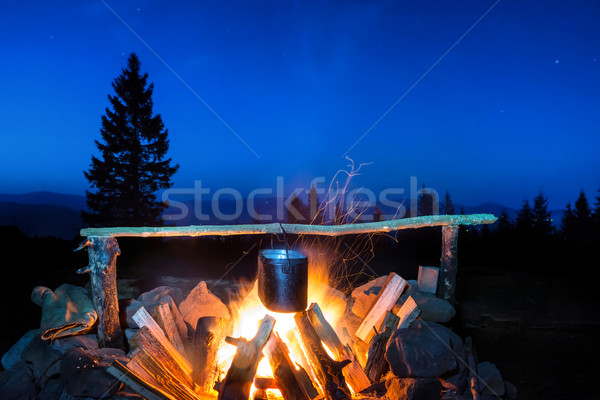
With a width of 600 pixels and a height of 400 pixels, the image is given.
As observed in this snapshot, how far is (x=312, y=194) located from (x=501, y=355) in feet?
51.3

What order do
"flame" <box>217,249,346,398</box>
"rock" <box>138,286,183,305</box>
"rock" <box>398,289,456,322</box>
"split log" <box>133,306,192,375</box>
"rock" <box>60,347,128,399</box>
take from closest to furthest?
"rock" <box>60,347,128,399</box> < "split log" <box>133,306,192,375</box> < "flame" <box>217,249,346,398</box> < "rock" <box>398,289,456,322</box> < "rock" <box>138,286,183,305</box>

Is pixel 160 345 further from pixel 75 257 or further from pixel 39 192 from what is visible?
pixel 39 192

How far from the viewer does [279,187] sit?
9781mm

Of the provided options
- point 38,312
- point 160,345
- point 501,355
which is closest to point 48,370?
point 160,345

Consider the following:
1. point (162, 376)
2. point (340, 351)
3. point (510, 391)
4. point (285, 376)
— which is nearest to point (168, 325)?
Result: point (162, 376)

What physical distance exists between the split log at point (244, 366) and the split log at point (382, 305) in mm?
1124

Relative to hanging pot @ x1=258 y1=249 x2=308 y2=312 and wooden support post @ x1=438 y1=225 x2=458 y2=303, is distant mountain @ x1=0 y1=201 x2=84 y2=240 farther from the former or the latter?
wooden support post @ x1=438 y1=225 x2=458 y2=303

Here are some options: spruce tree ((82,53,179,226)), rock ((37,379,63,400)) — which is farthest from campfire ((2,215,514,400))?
spruce tree ((82,53,179,226))

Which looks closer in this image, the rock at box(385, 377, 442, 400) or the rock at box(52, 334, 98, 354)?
the rock at box(385, 377, 442, 400)

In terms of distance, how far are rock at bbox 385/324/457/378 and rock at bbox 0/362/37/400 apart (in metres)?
3.64

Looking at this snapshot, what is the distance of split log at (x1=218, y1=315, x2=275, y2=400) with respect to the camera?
2652 millimetres

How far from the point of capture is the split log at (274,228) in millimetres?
3752

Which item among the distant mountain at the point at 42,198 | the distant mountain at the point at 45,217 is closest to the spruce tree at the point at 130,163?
the distant mountain at the point at 45,217

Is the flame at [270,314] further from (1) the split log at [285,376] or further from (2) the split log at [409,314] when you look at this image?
(2) the split log at [409,314]
